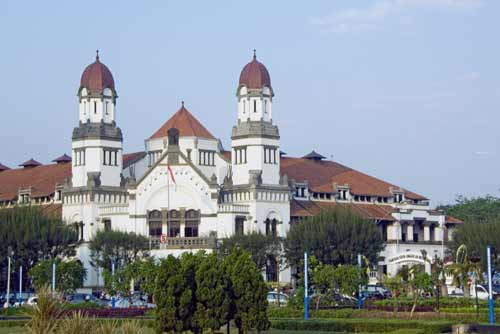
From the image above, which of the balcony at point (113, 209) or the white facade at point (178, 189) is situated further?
the balcony at point (113, 209)

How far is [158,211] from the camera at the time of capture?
352 feet

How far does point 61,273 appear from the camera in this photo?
299ft

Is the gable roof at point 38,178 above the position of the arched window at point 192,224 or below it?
above

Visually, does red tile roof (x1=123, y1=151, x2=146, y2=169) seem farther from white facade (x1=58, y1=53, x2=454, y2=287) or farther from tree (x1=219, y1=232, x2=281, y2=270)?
tree (x1=219, y1=232, x2=281, y2=270)

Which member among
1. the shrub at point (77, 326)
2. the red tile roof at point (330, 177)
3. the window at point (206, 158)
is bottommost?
the shrub at point (77, 326)

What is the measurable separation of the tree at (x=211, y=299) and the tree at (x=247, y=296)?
21.7 inches

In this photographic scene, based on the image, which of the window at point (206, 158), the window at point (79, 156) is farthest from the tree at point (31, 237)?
the window at point (206, 158)

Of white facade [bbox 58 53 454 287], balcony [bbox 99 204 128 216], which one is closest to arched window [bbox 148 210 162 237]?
white facade [bbox 58 53 454 287]

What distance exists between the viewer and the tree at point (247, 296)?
2000 inches

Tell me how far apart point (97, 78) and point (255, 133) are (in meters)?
15.0

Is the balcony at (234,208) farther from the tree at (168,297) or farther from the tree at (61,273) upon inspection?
the tree at (168,297)

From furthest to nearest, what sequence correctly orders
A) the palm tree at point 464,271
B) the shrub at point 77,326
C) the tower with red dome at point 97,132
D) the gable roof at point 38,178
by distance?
the gable roof at point 38,178
the tower with red dome at point 97,132
the palm tree at point 464,271
the shrub at point 77,326

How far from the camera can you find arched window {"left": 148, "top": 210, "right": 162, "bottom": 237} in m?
107

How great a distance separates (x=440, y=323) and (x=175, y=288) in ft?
42.6
